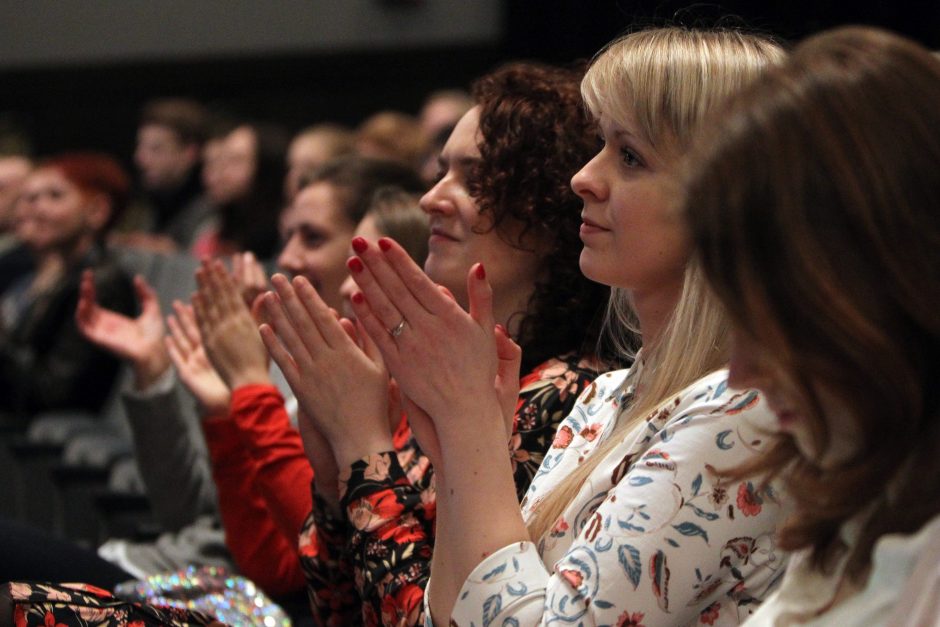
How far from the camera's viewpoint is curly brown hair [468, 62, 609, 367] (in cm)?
166

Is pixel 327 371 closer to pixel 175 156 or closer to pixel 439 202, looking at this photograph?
pixel 439 202

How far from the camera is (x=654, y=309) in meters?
1.34

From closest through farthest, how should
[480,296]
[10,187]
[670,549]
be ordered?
1. [670,549]
2. [480,296]
3. [10,187]

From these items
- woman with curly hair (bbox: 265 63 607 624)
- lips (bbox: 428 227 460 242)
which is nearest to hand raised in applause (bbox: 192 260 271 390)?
woman with curly hair (bbox: 265 63 607 624)


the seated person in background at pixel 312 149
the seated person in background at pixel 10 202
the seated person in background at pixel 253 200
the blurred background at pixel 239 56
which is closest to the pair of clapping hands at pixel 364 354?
the seated person in background at pixel 312 149

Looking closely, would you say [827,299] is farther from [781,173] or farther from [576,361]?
[576,361]

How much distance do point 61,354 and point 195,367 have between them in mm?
1372

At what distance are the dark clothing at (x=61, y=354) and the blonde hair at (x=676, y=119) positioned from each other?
2205 mm

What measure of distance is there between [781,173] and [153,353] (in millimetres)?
1834

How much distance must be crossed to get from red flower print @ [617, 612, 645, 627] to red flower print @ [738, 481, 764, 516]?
126mm

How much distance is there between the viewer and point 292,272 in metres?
2.25

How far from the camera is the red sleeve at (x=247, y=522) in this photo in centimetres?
192

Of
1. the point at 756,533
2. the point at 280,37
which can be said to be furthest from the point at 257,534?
the point at 280,37

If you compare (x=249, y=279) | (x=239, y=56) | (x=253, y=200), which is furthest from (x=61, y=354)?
(x=239, y=56)
